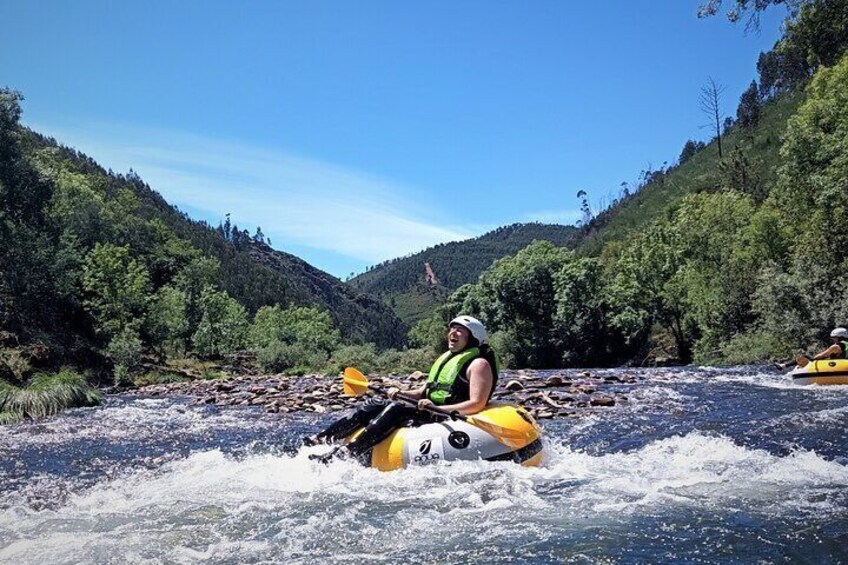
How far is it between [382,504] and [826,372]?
620 inches

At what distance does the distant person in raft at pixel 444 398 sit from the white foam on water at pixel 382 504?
405 mm

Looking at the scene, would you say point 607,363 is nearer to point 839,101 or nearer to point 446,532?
point 839,101

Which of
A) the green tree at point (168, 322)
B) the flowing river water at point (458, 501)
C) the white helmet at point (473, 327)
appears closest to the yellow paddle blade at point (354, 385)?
the flowing river water at point (458, 501)

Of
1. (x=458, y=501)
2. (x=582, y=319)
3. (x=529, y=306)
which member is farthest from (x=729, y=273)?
(x=458, y=501)

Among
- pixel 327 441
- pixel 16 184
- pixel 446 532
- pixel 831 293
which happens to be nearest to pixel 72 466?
pixel 327 441

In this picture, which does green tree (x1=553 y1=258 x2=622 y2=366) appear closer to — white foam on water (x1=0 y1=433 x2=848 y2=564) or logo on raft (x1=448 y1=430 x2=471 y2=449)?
white foam on water (x1=0 y1=433 x2=848 y2=564)

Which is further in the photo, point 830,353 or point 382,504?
point 830,353

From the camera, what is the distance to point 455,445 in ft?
28.9

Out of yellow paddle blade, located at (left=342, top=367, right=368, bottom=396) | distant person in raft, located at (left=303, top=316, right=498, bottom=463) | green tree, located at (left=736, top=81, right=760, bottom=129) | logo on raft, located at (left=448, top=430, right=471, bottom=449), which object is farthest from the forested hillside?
green tree, located at (left=736, top=81, right=760, bottom=129)

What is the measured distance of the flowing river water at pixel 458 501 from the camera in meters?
6.11

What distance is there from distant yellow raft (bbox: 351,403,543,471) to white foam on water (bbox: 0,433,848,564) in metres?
0.16

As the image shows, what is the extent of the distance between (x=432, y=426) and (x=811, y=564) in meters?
4.77

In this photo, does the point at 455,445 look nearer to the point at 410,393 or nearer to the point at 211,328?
the point at 410,393

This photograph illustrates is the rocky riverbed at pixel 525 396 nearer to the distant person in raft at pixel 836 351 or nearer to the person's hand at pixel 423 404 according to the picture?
the distant person in raft at pixel 836 351
